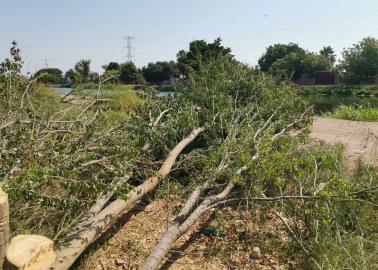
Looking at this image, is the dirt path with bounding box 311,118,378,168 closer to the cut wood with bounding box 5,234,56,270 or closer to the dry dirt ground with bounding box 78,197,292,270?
the dry dirt ground with bounding box 78,197,292,270

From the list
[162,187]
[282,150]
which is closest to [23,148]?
[162,187]

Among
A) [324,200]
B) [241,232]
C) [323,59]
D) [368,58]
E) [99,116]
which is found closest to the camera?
[324,200]

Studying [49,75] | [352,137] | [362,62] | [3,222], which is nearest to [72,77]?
[49,75]

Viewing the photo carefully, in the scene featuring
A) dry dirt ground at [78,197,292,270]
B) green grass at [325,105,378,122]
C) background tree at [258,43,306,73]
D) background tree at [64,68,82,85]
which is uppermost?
background tree at [258,43,306,73]

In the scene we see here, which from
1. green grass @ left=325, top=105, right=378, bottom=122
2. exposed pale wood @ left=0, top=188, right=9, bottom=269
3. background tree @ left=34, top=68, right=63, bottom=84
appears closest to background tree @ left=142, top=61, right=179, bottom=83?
green grass @ left=325, top=105, right=378, bottom=122

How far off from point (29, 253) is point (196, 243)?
2.43 meters

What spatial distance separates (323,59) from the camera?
70062 mm

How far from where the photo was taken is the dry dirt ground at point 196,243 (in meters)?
3.74

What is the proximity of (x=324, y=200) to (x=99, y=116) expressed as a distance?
2984 millimetres

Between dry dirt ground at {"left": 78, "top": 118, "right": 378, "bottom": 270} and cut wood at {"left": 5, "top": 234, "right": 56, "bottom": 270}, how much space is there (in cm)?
176

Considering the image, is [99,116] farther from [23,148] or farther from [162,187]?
[23,148]

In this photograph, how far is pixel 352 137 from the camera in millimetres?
8289

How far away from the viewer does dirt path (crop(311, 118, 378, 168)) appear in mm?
5969

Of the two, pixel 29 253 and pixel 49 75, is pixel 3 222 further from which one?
pixel 49 75
